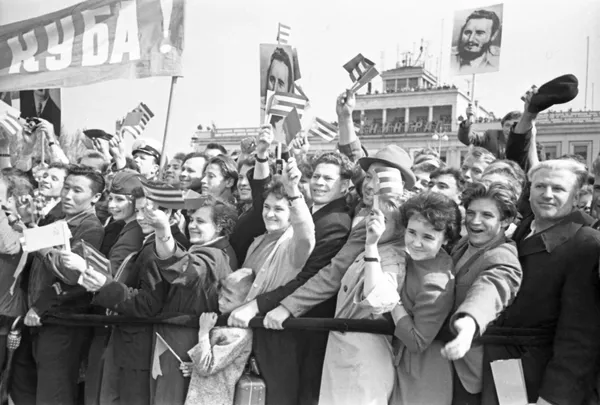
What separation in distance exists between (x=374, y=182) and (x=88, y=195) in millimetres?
2365

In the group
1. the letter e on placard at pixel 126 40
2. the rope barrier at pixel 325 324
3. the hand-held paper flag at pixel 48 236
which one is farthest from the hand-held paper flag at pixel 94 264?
the letter e on placard at pixel 126 40

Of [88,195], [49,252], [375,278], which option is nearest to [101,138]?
[88,195]

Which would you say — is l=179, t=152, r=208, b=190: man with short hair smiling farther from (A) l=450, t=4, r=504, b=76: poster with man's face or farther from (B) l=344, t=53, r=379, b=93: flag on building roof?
(A) l=450, t=4, r=504, b=76: poster with man's face

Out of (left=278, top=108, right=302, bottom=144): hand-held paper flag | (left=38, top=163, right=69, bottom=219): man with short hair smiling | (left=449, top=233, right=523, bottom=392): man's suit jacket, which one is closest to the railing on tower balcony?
(left=38, top=163, right=69, bottom=219): man with short hair smiling

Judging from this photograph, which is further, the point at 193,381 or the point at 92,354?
the point at 92,354

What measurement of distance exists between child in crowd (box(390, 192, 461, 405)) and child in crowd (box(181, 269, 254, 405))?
948 mm

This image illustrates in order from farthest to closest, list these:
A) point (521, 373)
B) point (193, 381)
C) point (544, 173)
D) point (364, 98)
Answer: point (364, 98) → point (193, 381) → point (544, 173) → point (521, 373)

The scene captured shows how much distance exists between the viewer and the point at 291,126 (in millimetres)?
5117

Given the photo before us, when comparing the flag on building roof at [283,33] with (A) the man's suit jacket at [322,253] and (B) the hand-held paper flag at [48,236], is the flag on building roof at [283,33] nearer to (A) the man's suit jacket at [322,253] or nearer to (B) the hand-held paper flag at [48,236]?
(A) the man's suit jacket at [322,253]

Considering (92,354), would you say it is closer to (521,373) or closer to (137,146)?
(521,373)

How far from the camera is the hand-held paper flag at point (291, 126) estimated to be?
511 centimetres

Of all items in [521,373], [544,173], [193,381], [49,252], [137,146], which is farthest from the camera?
[137,146]

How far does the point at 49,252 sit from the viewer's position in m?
4.44

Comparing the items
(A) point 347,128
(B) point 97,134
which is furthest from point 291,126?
(B) point 97,134
